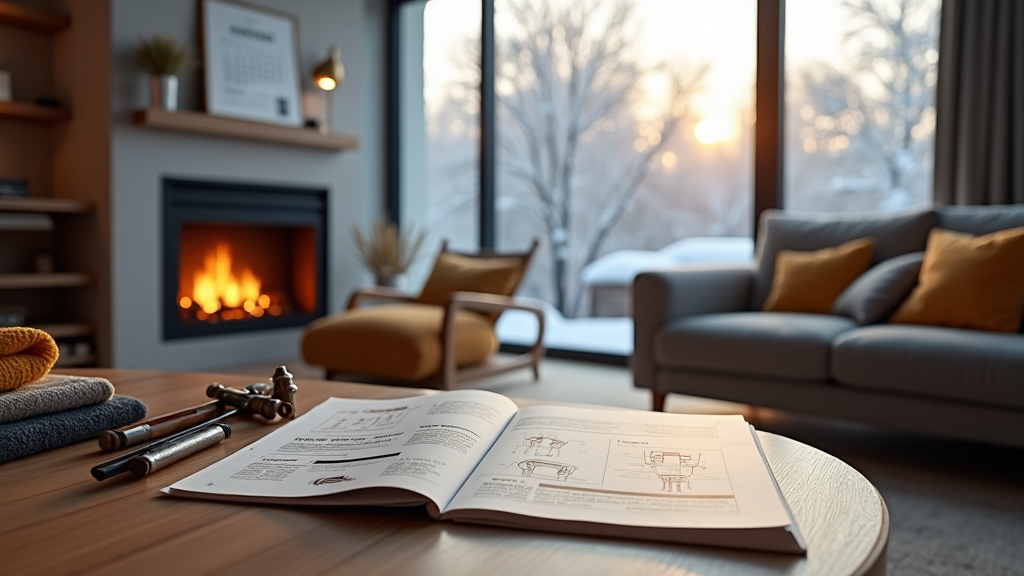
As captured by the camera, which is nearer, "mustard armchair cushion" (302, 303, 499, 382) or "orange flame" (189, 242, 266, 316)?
"mustard armchair cushion" (302, 303, 499, 382)

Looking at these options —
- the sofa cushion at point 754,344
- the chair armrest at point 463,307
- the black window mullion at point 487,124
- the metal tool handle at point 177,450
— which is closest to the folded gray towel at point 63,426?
the metal tool handle at point 177,450

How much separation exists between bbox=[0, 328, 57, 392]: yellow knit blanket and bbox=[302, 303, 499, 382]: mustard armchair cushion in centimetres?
242

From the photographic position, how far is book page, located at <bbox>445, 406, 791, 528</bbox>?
75 cm

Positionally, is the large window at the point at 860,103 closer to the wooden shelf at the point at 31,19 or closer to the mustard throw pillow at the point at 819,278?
the mustard throw pillow at the point at 819,278

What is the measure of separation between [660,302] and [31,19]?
10.6 ft

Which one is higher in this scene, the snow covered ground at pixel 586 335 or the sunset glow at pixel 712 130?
the sunset glow at pixel 712 130

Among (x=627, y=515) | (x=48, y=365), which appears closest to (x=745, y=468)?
(x=627, y=515)

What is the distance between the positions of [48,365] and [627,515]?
0.73m

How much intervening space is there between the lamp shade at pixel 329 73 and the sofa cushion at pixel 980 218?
10.1ft

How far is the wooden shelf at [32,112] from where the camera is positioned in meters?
3.74

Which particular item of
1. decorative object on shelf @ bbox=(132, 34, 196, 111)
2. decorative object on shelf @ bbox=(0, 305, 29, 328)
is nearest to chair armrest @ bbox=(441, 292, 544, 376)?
decorative object on shelf @ bbox=(132, 34, 196, 111)

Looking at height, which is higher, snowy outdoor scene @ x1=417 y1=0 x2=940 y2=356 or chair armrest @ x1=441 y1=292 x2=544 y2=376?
snowy outdoor scene @ x1=417 y1=0 x2=940 y2=356

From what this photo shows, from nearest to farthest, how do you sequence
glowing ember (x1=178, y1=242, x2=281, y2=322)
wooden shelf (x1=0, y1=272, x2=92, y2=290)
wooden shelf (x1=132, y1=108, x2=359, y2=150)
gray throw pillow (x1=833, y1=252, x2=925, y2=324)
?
gray throw pillow (x1=833, y1=252, x2=925, y2=324), wooden shelf (x1=0, y1=272, x2=92, y2=290), wooden shelf (x1=132, y1=108, x2=359, y2=150), glowing ember (x1=178, y1=242, x2=281, y2=322)

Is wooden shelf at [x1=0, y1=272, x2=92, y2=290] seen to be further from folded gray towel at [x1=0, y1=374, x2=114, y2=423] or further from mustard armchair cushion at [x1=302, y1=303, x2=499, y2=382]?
folded gray towel at [x1=0, y1=374, x2=114, y2=423]
